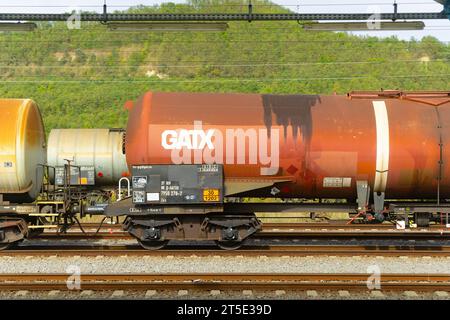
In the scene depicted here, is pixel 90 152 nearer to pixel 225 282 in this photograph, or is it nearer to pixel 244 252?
pixel 244 252

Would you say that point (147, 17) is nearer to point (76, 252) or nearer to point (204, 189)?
point (204, 189)

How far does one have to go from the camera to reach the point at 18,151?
42.4 feet

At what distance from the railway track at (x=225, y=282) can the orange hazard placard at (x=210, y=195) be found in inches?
88.5

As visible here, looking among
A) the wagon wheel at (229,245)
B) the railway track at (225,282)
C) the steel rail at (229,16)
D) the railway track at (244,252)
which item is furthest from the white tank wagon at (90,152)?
the railway track at (225,282)

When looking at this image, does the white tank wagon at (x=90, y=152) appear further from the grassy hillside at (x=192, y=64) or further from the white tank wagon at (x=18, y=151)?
the grassy hillside at (x=192, y=64)

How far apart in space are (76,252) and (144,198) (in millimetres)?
2342

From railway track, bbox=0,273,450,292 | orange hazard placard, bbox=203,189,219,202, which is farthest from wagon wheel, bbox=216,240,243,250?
railway track, bbox=0,273,450,292

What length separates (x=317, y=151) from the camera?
12.1 meters

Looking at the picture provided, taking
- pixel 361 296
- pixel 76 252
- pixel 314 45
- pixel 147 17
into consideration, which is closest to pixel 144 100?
pixel 147 17

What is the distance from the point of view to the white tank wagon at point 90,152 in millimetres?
22531

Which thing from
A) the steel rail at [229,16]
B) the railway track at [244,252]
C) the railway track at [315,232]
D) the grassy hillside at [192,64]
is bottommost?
the railway track at [315,232]

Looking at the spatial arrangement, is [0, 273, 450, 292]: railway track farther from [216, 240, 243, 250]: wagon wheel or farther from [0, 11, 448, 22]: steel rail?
[0, 11, 448, 22]: steel rail

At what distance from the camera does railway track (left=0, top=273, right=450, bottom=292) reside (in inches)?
373

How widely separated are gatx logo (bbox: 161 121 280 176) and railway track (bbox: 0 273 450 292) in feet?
9.97
